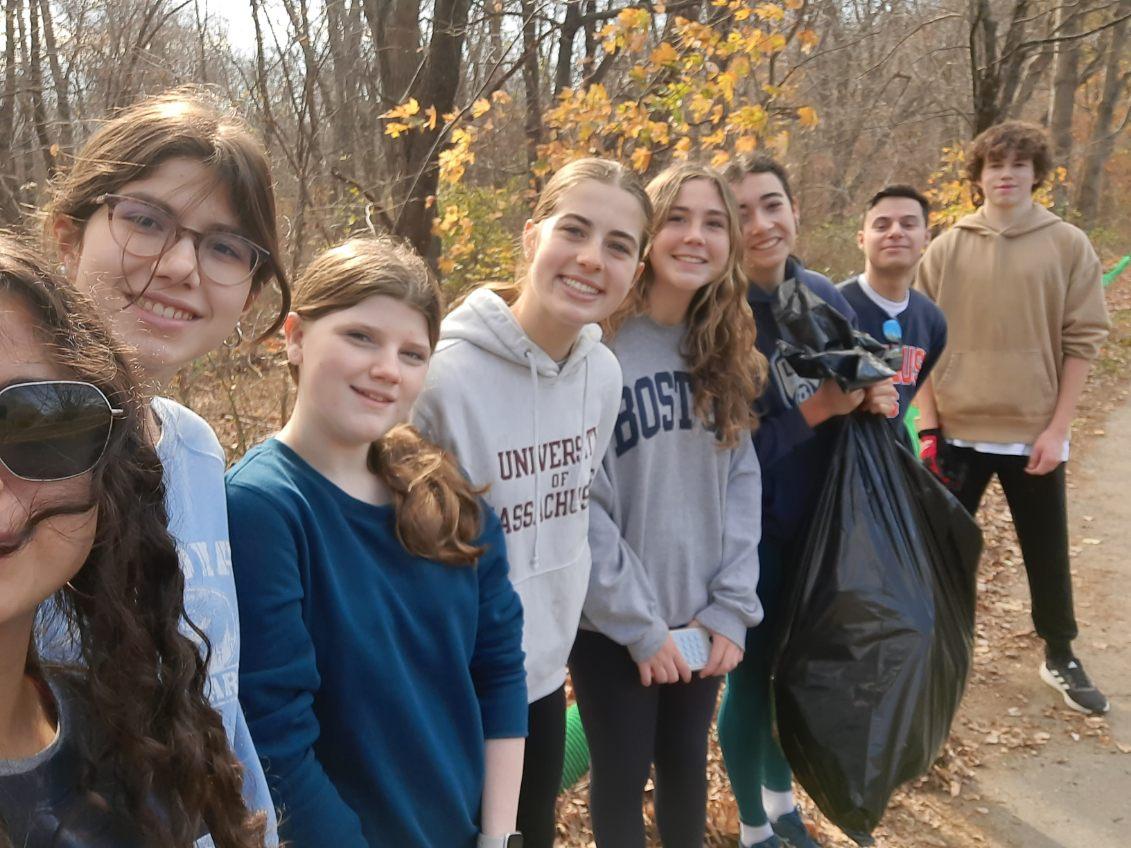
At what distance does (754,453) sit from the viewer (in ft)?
7.89

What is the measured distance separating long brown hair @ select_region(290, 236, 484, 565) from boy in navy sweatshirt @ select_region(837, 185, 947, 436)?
67.6 inches

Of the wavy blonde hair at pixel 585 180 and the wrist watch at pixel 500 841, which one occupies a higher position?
the wavy blonde hair at pixel 585 180

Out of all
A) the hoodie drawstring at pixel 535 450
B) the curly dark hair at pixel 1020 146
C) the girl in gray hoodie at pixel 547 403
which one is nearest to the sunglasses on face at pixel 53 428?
the girl in gray hoodie at pixel 547 403

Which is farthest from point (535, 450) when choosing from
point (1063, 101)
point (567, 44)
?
point (1063, 101)

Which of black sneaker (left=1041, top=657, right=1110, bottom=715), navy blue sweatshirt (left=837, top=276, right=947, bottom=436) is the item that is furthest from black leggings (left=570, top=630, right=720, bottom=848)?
black sneaker (left=1041, top=657, right=1110, bottom=715)

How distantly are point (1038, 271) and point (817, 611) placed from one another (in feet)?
6.44

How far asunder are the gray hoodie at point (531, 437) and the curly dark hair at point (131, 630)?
2.99 feet

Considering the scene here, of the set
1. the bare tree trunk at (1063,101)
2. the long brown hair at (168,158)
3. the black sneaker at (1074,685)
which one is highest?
the bare tree trunk at (1063,101)

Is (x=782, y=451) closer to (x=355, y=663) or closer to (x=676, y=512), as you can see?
(x=676, y=512)

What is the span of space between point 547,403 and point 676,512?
491 millimetres

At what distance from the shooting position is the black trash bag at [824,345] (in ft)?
7.55

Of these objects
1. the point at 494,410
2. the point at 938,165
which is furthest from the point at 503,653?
the point at 938,165

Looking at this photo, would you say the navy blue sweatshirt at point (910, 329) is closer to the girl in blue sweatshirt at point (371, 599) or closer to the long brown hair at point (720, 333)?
the long brown hair at point (720, 333)

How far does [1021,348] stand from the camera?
348 cm
